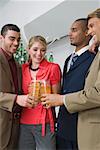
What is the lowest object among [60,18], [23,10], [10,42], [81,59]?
[81,59]

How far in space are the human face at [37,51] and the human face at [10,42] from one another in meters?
0.15

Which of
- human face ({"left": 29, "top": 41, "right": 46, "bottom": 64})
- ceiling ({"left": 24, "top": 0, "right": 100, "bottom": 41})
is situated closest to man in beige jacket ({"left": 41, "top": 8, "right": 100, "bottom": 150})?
human face ({"left": 29, "top": 41, "right": 46, "bottom": 64})

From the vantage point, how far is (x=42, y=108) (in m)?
1.69

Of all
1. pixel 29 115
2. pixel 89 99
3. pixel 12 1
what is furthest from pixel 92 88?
pixel 12 1

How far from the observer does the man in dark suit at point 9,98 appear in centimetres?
163

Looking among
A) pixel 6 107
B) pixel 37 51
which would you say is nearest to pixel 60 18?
pixel 37 51

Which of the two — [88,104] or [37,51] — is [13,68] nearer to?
[37,51]

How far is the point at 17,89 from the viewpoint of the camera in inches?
68.5

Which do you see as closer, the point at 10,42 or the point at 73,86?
the point at 73,86

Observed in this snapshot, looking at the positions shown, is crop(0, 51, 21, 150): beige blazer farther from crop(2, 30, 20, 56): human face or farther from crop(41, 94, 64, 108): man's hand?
crop(41, 94, 64, 108): man's hand

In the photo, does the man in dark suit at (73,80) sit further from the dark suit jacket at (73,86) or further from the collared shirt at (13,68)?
the collared shirt at (13,68)

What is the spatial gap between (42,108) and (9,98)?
24 cm

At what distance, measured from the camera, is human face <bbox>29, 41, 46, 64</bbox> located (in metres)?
1.75

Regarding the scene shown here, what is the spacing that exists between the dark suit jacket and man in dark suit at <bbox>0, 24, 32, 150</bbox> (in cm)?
30
